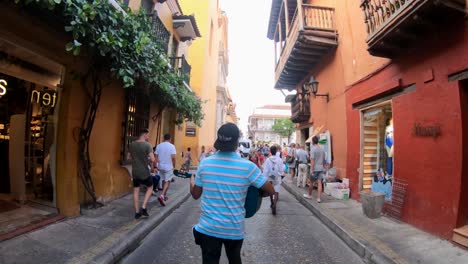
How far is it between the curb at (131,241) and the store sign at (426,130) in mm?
5289

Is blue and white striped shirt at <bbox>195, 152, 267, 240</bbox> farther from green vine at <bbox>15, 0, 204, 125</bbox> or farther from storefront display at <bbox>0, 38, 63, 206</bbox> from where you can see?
storefront display at <bbox>0, 38, 63, 206</bbox>

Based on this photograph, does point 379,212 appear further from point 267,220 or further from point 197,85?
point 197,85

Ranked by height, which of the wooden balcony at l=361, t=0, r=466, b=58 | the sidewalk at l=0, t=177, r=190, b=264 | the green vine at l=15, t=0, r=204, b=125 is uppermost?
the wooden balcony at l=361, t=0, r=466, b=58

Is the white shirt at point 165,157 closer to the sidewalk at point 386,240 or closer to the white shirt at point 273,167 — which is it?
the white shirt at point 273,167

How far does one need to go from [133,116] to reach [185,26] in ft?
20.1

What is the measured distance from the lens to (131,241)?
517 cm

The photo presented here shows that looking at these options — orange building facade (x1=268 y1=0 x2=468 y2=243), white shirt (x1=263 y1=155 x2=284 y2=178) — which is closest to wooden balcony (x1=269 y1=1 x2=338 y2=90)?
orange building facade (x1=268 y1=0 x2=468 y2=243)

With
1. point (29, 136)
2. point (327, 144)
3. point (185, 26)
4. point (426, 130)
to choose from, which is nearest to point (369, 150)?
point (327, 144)

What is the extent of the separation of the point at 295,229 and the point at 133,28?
16.3 ft

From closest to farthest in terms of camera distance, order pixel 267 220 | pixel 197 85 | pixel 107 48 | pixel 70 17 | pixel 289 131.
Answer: pixel 70 17
pixel 107 48
pixel 267 220
pixel 197 85
pixel 289 131

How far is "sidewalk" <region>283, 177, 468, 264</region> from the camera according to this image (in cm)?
470

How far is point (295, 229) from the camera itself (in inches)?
268

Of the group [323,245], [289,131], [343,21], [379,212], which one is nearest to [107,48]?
[323,245]

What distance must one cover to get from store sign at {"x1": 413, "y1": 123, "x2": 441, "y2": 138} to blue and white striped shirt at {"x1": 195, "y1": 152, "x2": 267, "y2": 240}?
4444 mm
